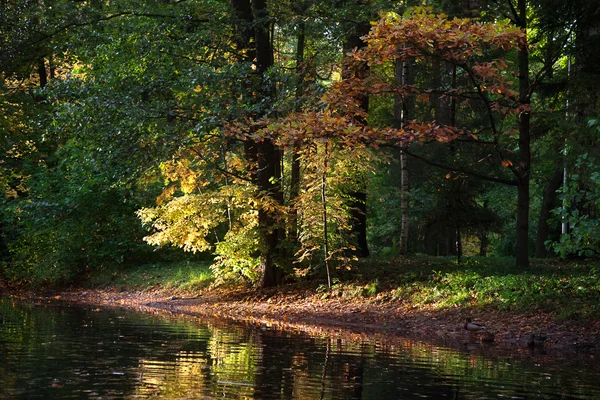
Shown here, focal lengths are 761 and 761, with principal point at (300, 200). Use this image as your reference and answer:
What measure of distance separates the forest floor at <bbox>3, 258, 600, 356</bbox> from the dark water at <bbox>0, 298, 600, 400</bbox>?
1.40m

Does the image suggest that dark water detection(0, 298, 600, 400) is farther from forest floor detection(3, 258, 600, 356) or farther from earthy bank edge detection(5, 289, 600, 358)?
forest floor detection(3, 258, 600, 356)

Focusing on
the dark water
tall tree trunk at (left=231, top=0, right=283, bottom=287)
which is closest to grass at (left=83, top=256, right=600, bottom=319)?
tall tree trunk at (left=231, top=0, right=283, bottom=287)

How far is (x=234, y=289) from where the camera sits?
20547 millimetres

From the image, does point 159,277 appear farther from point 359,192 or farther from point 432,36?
point 432,36

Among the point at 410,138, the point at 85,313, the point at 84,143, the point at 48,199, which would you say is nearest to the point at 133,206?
the point at 48,199

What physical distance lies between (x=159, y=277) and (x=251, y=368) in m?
15.8

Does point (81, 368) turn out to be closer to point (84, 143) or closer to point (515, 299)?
point (515, 299)

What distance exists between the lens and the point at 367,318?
15930 millimetres

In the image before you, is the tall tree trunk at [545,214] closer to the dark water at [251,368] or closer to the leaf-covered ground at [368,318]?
the leaf-covered ground at [368,318]

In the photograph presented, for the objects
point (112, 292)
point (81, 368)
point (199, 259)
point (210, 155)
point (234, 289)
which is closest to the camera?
point (81, 368)

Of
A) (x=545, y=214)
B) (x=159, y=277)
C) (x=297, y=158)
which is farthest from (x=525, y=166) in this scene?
(x=159, y=277)

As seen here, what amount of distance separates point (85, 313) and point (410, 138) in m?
8.10

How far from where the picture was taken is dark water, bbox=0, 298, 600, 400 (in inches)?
291

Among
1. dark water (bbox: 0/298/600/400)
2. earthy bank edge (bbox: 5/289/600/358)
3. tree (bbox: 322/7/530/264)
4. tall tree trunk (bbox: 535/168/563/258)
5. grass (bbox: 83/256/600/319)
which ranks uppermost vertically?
tree (bbox: 322/7/530/264)
